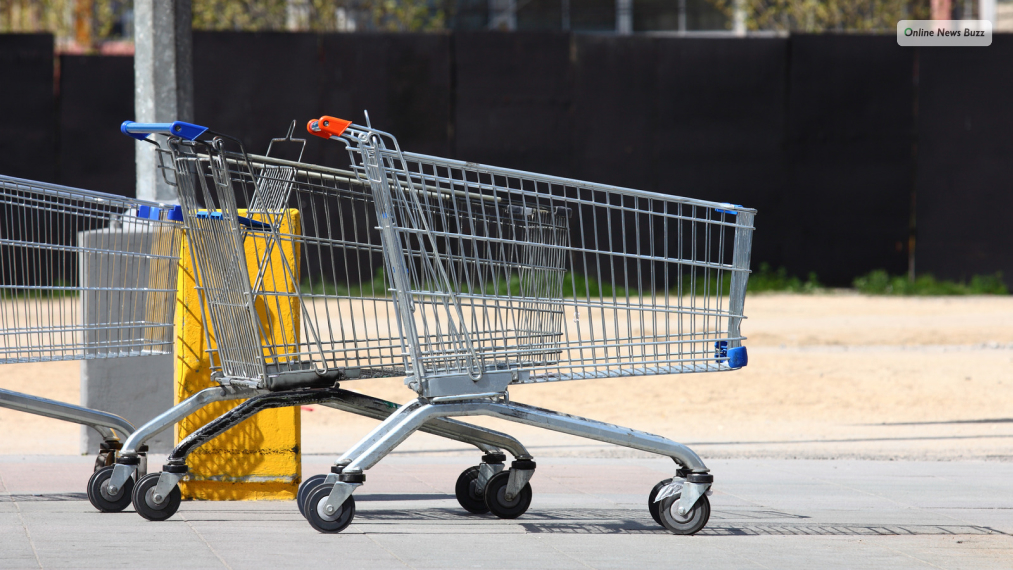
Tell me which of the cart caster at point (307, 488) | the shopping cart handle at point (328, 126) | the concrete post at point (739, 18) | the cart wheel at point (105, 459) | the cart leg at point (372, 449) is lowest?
the cart wheel at point (105, 459)

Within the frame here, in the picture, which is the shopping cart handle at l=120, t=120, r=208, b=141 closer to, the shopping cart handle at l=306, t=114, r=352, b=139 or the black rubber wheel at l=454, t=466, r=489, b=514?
the shopping cart handle at l=306, t=114, r=352, b=139

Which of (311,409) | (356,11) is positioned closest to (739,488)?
(311,409)

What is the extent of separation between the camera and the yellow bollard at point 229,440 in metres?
4.25

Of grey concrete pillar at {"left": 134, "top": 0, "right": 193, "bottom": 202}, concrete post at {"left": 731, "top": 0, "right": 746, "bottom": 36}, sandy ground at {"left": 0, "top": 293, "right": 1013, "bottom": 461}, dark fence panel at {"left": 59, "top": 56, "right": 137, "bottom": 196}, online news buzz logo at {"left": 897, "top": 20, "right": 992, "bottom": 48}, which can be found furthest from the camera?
concrete post at {"left": 731, "top": 0, "right": 746, "bottom": 36}

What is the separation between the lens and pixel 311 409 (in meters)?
7.09

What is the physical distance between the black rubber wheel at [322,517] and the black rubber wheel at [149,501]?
1.92 feet

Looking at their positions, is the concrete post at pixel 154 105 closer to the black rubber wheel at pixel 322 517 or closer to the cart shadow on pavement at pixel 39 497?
the cart shadow on pavement at pixel 39 497

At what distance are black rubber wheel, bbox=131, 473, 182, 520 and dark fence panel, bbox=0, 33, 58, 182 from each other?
10.3 m

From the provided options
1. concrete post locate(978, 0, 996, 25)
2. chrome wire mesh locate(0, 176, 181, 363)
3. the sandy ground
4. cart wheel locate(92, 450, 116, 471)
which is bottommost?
the sandy ground

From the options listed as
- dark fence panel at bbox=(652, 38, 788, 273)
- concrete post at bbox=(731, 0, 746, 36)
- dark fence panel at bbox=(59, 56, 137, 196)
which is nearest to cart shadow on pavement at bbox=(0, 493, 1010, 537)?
dark fence panel at bbox=(59, 56, 137, 196)

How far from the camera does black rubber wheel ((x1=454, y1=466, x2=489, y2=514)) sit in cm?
418

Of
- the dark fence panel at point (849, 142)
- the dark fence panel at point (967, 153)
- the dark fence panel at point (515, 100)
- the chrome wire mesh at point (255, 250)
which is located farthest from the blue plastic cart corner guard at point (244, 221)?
the dark fence panel at point (967, 153)

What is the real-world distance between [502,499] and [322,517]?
2.52 ft

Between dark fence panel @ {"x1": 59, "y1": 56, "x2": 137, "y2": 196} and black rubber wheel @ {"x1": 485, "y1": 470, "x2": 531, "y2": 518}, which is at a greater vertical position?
dark fence panel @ {"x1": 59, "y1": 56, "x2": 137, "y2": 196}
